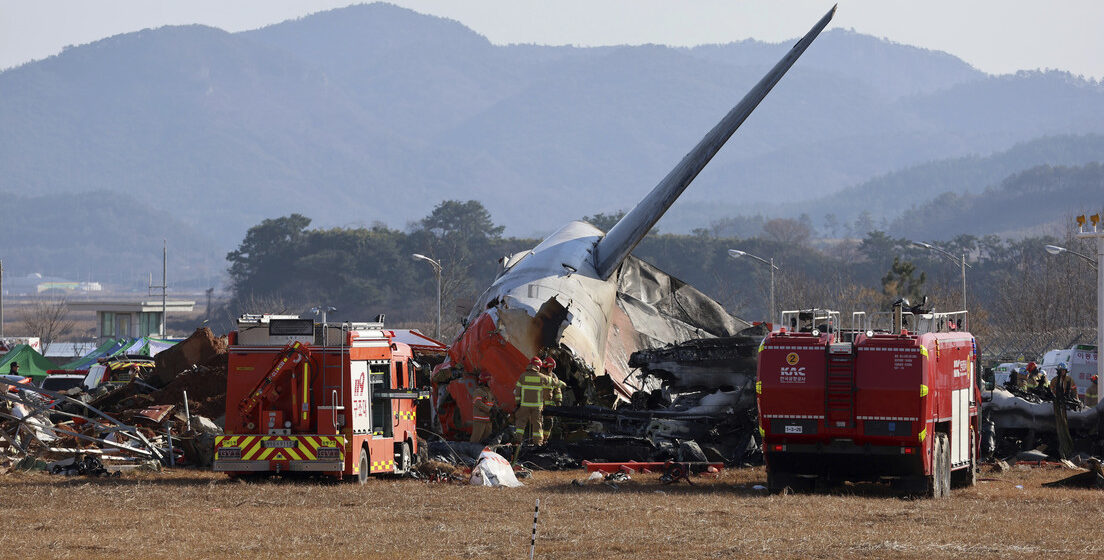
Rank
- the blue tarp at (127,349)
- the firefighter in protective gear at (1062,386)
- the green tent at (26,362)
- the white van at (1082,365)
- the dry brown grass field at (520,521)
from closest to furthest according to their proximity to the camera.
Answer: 1. the dry brown grass field at (520,521)
2. the firefighter in protective gear at (1062,386)
3. the white van at (1082,365)
4. the green tent at (26,362)
5. the blue tarp at (127,349)

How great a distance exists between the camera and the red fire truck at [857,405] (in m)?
20.4

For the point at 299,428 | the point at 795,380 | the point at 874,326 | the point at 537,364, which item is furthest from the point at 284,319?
the point at 874,326

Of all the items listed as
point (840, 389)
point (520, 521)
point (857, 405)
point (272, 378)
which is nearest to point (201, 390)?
point (272, 378)

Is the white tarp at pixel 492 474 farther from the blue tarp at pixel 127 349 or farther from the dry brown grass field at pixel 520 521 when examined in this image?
the blue tarp at pixel 127 349

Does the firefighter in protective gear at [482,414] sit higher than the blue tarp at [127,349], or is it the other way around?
the blue tarp at [127,349]

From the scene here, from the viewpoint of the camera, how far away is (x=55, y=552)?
15.3 meters

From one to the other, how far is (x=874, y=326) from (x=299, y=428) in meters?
10.3

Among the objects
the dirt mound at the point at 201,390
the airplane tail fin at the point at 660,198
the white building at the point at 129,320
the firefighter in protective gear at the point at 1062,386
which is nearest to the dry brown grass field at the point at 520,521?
the firefighter in protective gear at the point at 1062,386

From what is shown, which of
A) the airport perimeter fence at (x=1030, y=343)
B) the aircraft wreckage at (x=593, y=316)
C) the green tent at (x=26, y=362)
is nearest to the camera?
the aircraft wreckage at (x=593, y=316)

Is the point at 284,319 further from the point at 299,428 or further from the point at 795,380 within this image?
the point at 795,380

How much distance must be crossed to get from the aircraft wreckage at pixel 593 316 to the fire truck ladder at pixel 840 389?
24.1ft

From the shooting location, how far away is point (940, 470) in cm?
2148

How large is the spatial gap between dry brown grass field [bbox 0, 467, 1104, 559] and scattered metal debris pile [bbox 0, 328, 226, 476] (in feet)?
5.08

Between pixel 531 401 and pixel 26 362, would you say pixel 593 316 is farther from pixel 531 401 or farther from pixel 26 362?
pixel 26 362
